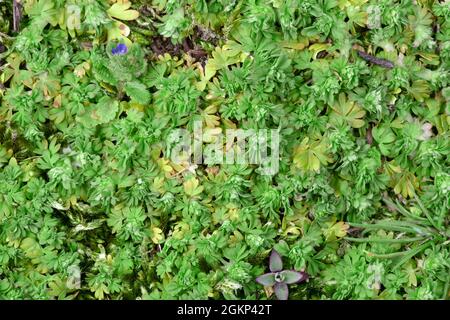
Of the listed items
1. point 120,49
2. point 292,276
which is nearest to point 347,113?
point 292,276

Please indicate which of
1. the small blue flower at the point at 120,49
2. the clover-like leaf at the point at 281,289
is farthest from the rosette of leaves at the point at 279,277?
the small blue flower at the point at 120,49

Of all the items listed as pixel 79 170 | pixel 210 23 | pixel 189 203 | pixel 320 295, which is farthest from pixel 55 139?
pixel 320 295

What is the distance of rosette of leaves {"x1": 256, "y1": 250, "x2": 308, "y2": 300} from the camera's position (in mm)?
3193

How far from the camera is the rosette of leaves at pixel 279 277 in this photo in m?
3.19

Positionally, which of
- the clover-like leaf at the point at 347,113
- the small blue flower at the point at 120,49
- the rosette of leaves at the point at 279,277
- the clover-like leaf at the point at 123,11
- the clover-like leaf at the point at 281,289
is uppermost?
the clover-like leaf at the point at 123,11

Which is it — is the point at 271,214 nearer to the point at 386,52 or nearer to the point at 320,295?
the point at 320,295

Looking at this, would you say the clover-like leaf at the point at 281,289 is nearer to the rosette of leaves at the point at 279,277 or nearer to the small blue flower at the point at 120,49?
the rosette of leaves at the point at 279,277

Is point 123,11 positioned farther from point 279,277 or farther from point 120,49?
point 279,277

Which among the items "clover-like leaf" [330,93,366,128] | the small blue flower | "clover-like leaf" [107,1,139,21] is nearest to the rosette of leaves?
"clover-like leaf" [330,93,366,128]

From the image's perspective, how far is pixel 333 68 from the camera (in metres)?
3.19

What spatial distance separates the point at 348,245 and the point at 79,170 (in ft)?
4.65

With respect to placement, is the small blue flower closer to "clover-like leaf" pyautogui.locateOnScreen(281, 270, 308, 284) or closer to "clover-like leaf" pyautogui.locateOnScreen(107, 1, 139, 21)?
"clover-like leaf" pyautogui.locateOnScreen(107, 1, 139, 21)

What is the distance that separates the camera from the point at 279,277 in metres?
3.20

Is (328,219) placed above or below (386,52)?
below
